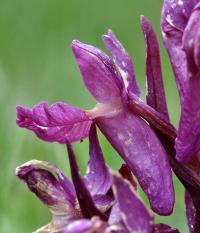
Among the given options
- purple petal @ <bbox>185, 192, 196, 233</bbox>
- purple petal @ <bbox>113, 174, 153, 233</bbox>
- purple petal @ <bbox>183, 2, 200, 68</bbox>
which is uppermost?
purple petal @ <bbox>183, 2, 200, 68</bbox>

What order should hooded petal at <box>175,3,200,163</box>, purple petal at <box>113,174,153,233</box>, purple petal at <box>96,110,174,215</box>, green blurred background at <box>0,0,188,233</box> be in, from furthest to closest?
1. green blurred background at <box>0,0,188,233</box>
2. purple petal at <box>96,110,174,215</box>
3. hooded petal at <box>175,3,200,163</box>
4. purple petal at <box>113,174,153,233</box>

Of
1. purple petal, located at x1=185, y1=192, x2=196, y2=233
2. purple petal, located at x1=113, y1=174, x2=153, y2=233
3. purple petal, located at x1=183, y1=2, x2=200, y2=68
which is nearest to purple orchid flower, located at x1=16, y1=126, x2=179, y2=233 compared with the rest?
purple petal, located at x1=113, y1=174, x2=153, y2=233

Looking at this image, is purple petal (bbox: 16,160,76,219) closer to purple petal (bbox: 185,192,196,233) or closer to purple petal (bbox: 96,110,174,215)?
purple petal (bbox: 96,110,174,215)

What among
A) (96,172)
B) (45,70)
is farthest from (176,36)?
(45,70)

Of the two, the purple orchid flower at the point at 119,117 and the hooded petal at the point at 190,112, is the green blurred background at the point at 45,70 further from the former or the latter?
the hooded petal at the point at 190,112

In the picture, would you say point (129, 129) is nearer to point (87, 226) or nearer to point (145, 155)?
point (145, 155)

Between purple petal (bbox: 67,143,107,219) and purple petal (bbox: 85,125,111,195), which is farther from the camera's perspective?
purple petal (bbox: 85,125,111,195)

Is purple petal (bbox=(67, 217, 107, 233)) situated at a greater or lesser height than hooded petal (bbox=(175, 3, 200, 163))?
lesser

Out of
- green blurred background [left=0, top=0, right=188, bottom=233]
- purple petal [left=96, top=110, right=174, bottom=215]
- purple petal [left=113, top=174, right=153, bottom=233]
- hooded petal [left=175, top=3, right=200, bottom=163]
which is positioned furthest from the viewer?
green blurred background [left=0, top=0, right=188, bottom=233]

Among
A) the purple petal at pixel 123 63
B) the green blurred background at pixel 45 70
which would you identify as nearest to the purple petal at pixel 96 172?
the purple petal at pixel 123 63
